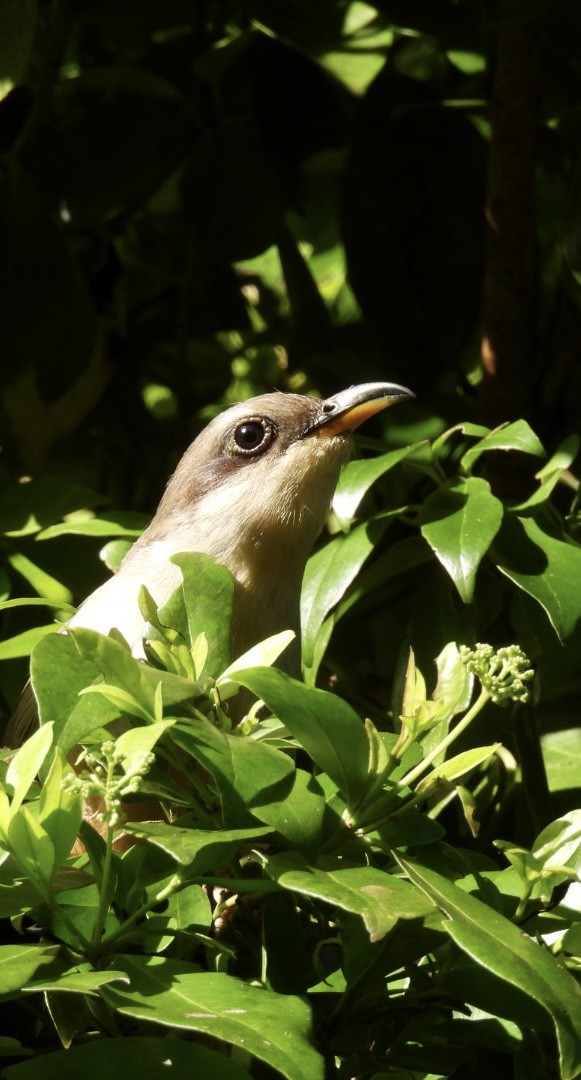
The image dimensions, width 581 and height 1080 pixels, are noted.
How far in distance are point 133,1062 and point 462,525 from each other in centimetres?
160

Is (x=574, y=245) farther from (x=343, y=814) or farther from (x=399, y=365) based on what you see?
(x=343, y=814)

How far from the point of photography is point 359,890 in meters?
1.81

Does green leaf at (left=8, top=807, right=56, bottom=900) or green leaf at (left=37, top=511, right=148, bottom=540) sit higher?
green leaf at (left=8, top=807, right=56, bottom=900)

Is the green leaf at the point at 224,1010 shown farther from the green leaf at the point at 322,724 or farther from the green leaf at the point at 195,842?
the green leaf at the point at 322,724

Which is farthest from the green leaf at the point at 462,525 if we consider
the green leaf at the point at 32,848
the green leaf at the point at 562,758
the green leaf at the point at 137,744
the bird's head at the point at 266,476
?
the green leaf at the point at 32,848

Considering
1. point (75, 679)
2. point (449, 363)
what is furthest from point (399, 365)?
point (75, 679)

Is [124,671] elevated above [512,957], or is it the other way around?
[124,671]

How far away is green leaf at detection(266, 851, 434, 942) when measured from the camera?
1.75m

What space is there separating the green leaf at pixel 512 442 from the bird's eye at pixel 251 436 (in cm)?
85

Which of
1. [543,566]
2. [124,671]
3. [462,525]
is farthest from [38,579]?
[124,671]

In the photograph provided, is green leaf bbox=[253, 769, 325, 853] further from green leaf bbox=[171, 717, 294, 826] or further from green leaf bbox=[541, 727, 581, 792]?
green leaf bbox=[541, 727, 581, 792]

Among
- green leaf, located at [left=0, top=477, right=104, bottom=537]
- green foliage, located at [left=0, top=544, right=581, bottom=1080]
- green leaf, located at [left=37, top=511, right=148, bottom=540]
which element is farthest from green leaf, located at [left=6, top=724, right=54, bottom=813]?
green leaf, located at [left=0, top=477, right=104, bottom=537]

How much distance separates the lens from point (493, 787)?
3504 millimetres

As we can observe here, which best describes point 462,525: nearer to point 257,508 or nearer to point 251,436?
point 257,508
